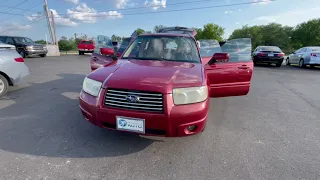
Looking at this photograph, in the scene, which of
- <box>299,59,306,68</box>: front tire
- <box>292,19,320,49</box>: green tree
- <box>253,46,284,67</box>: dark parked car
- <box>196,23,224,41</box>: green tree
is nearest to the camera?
<box>253,46,284,67</box>: dark parked car

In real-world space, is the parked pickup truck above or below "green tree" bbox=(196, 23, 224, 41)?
below

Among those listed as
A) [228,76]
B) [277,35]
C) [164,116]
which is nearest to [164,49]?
[228,76]

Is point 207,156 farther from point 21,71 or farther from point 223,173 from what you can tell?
point 21,71

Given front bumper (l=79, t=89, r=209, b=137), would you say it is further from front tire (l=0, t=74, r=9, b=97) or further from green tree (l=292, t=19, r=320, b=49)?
green tree (l=292, t=19, r=320, b=49)

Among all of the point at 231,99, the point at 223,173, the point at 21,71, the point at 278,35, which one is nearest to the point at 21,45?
the point at 21,71

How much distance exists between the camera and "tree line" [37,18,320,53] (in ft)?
184

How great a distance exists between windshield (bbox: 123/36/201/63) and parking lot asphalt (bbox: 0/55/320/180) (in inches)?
53.4

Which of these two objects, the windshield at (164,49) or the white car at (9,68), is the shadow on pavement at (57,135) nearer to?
the white car at (9,68)

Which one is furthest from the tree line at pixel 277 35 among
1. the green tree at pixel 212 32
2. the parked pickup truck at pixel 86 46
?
the parked pickup truck at pixel 86 46

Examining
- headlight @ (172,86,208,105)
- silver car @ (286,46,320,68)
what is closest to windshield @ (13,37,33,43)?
headlight @ (172,86,208,105)

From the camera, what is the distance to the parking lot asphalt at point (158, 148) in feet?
6.93

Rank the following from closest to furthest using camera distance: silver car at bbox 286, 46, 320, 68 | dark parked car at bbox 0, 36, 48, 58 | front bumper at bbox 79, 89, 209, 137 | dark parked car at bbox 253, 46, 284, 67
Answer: front bumper at bbox 79, 89, 209, 137 < silver car at bbox 286, 46, 320, 68 < dark parked car at bbox 253, 46, 284, 67 < dark parked car at bbox 0, 36, 48, 58

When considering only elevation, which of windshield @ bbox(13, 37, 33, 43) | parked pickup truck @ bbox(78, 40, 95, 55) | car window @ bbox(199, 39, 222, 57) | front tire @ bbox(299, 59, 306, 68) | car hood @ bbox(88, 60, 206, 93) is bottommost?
front tire @ bbox(299, 59, 306, 68)

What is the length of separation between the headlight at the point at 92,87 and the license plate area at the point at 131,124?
48 cm
